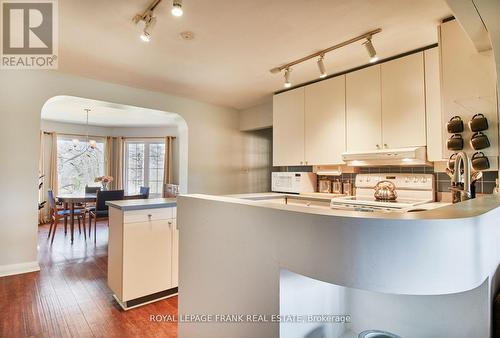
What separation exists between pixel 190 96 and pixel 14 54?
2.14 metres

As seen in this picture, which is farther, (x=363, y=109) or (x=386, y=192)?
(x=363, y=109)

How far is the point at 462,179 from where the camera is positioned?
5.38ft

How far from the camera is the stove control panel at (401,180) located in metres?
2.66

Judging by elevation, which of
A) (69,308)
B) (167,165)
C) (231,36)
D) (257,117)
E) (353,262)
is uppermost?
(231,36)

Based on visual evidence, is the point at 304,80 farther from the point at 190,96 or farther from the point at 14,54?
the point at 14,54

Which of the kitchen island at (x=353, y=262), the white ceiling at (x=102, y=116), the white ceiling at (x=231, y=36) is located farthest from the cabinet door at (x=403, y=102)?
the white ceiling at (x=102, y=116)

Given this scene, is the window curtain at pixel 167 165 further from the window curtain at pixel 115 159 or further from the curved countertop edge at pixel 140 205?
the curved countertop edge at pixel 140 205

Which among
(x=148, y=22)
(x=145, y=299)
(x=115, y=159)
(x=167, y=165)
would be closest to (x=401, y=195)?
(x=145, y=299)

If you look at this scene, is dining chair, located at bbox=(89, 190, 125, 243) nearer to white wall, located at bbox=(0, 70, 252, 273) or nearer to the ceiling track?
white wall, located at bbox=(0, 70, 252, 273)

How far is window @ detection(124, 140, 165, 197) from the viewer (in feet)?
24.0

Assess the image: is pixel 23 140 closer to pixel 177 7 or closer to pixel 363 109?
pixel 177 7

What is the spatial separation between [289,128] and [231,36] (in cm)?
173

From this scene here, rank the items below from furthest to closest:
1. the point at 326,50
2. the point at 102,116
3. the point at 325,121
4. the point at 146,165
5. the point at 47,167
Result: 1. the point at 146,165
2. the point at 47,167
3. the point at 102,116
4. the point at 325,121
5. the point at 326,50

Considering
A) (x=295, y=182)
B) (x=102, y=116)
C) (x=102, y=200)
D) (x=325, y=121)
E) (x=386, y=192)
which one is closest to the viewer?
(x=386, y=192)
